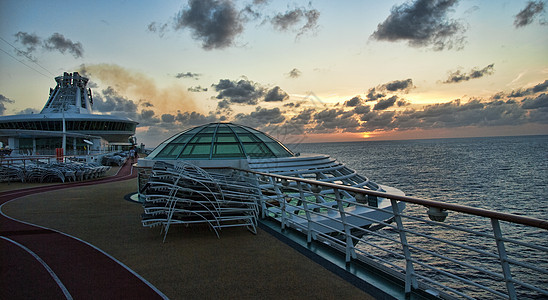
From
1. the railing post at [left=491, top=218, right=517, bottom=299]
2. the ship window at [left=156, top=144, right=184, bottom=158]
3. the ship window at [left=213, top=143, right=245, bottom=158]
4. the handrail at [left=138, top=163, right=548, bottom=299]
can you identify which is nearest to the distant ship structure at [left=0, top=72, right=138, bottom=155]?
the ship window at [left=156, top=144, right=184, bottom=158]

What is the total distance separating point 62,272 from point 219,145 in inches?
279

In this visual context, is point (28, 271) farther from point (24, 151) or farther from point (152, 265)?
A: point (24, 151)

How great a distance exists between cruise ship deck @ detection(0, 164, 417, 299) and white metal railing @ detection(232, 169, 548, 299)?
1.54 feet

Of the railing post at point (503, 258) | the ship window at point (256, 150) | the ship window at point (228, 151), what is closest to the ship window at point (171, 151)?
the ship window at point (228, 151)

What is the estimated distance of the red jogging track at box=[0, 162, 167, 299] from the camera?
3540mm

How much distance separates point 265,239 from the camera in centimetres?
549

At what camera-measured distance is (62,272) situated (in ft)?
13.5

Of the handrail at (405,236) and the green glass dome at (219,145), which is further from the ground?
the green glass dome at (219,145)

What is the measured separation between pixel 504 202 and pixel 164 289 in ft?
94.1

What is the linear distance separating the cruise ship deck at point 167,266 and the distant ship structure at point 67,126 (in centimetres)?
3592

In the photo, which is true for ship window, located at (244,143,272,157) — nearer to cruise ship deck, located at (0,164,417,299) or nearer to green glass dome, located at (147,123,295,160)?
green glass dome, located at (147,123,295,160)

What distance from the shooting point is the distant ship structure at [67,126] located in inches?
1813

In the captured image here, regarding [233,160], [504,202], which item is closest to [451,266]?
[233,160]

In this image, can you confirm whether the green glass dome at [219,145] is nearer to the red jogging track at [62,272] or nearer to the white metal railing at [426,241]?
the white metal railing at [426,241]
